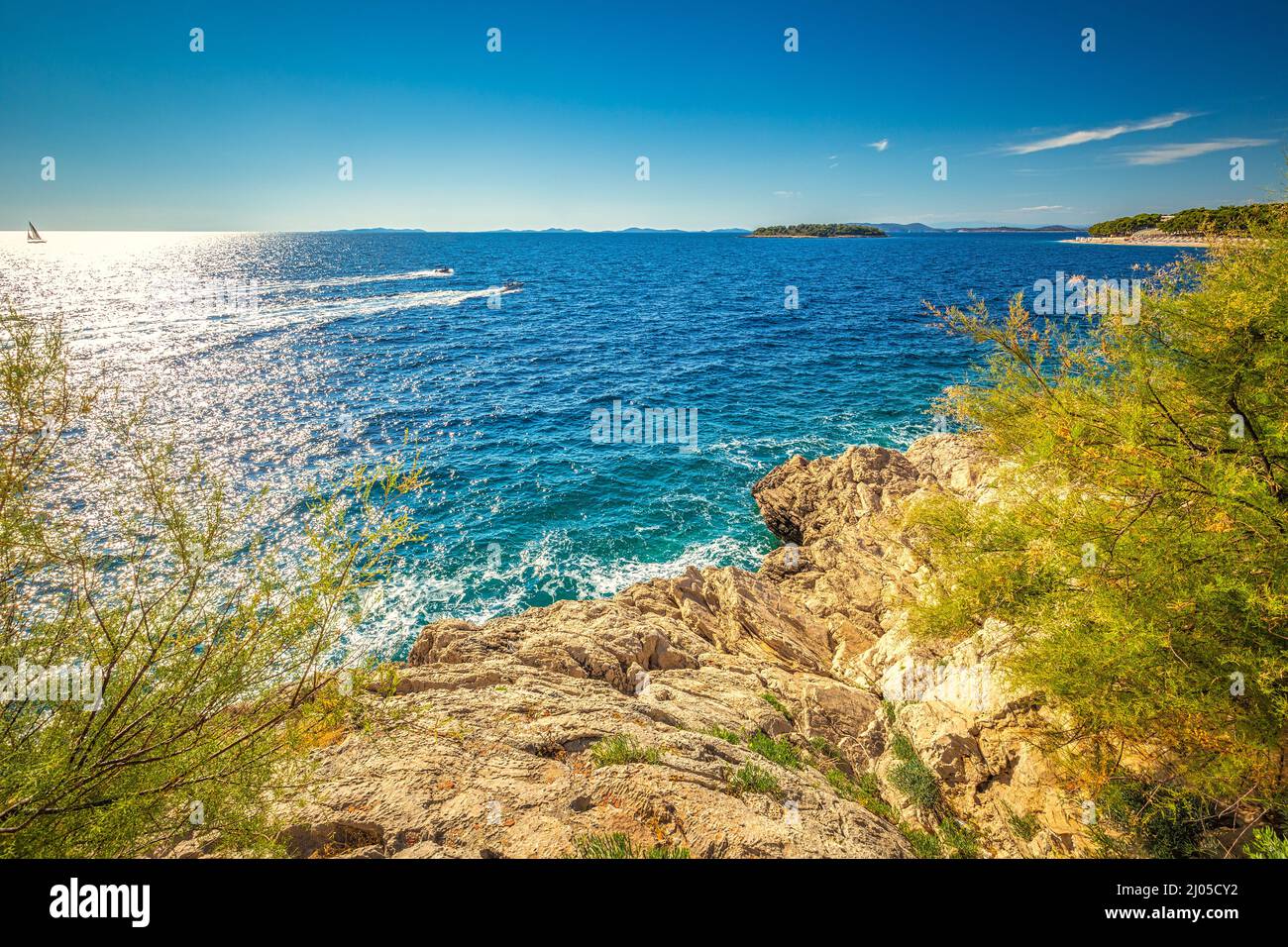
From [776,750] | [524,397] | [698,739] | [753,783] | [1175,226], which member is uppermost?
[1175,226]

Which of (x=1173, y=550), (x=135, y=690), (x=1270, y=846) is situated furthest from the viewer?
(x=1173, y=550)

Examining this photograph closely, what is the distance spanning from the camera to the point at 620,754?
7680 millimetres

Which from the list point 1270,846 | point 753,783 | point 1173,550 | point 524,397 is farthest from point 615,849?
point 524,397

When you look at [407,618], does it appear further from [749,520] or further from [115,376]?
[115,376]

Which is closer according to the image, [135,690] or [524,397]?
[135,690]

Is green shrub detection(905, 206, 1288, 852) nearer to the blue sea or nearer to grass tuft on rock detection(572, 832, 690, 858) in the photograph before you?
grass tuft on rock detection(572, 832, 690, 858)

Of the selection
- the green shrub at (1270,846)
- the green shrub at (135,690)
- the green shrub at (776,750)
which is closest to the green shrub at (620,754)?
the green shrub at (776,750)

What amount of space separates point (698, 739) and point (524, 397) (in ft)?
107

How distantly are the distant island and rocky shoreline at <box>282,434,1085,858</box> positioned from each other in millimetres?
8682

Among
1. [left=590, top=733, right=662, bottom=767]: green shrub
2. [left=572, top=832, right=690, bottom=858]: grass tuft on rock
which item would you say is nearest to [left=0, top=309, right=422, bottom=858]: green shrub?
[left=572, top=832, right=690, bottom=858]: grass tuft on rock

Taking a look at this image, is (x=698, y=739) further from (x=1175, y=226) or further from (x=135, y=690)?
(x=1175, y=226)
